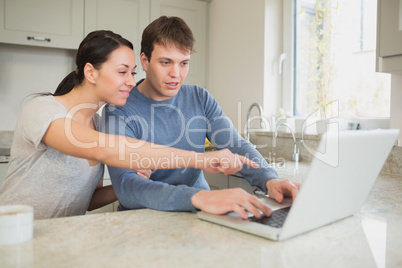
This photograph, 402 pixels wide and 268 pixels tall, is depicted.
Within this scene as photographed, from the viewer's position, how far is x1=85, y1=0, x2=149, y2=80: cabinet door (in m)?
2.99

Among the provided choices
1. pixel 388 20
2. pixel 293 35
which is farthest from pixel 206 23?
pixel 388 20

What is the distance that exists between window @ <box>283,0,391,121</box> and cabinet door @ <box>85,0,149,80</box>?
4.01 feet

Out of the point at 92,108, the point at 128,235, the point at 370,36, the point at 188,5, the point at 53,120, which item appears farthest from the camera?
the point at 188,5

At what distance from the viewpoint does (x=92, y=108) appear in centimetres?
134

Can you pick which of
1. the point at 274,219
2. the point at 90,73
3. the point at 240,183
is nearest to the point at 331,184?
the point at 274,219

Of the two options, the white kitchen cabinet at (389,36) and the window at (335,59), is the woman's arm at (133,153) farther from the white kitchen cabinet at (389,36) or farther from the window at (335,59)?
the window at (335,59)

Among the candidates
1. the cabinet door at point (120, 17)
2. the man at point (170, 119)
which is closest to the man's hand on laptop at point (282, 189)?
the man at point (170, 119)

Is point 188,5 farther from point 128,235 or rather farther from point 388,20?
point 128,235

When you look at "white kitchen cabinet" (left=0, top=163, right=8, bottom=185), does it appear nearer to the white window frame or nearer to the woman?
the woman

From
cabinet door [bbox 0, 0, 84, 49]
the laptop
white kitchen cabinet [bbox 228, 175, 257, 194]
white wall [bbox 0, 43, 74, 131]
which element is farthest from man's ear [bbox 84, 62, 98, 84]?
white wall [bbox 0, 43, 74, 131]

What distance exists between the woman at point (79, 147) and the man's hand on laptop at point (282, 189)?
0.43 feet

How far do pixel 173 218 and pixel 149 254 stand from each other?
252 mm

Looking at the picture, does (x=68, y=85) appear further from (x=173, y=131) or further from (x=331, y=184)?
(x=331, y=184)

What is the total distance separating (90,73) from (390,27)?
1135mm
